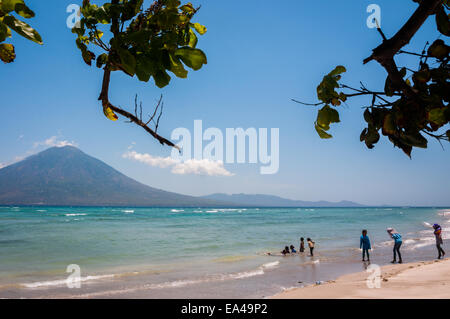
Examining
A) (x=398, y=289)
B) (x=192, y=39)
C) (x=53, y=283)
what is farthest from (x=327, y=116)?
(x=53, y=283)

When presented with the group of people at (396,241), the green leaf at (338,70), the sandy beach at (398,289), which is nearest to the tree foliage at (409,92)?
the green leaf at (338,70)

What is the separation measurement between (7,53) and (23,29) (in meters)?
0.26

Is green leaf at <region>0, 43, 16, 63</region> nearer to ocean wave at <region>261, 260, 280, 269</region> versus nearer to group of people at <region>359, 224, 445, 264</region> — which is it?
ocean wave at <region>261, 260, 280, 269</region>

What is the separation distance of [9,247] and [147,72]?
25.6m

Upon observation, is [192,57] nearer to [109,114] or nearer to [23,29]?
[23,29]

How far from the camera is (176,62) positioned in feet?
2.85

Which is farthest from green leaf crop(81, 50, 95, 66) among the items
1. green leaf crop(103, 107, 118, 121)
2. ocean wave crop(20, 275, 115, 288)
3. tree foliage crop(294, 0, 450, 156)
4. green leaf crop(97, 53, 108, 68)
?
ocean wave crop(20, 275, 115, 288)

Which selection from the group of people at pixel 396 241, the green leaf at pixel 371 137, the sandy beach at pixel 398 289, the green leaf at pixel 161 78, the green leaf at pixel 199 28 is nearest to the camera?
the green leaf at pixel 161 78

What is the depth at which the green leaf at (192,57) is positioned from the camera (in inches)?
32.3

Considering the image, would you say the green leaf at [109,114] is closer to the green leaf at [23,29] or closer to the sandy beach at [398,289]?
the green leaf at [23,29]

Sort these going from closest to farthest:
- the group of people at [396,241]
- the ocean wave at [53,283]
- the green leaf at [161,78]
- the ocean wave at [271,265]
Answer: the green leaf at [161,78] < the ocean wave at [53,283] < the group of people at [396,241] < the ocean wave at [271,265]

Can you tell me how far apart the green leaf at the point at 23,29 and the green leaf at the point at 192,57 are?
365 millimetres
